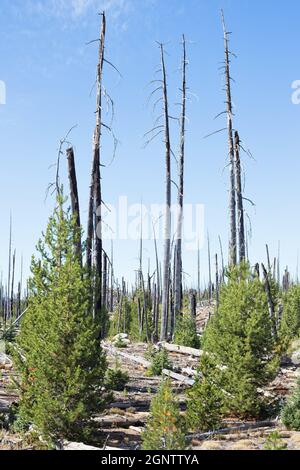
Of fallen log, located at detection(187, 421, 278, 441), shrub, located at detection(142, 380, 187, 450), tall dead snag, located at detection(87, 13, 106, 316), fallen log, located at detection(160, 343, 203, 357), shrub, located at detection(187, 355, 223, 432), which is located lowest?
fallen log, located at detection(187, 421, 278, 441)

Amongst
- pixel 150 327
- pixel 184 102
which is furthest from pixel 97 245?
pixel 150 327

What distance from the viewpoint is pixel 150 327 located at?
3394cm

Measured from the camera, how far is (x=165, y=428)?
8781 mm

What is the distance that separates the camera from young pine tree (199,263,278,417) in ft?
48.4

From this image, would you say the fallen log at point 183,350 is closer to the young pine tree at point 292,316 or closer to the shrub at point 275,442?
the young pine tree at point 292,316

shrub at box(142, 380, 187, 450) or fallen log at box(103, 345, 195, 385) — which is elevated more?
shrub at box(142, 380, 187, 450)

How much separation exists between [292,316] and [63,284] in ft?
79.4

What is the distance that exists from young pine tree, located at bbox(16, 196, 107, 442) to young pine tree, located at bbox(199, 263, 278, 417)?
4374 mm

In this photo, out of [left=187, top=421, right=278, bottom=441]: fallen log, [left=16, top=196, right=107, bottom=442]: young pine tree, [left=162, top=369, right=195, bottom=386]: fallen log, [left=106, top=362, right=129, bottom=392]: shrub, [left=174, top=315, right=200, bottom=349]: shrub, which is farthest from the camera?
[left=174, top=315, right=200, bottom=349]: shrub

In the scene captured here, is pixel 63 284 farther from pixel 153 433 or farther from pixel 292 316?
pixel 292 316

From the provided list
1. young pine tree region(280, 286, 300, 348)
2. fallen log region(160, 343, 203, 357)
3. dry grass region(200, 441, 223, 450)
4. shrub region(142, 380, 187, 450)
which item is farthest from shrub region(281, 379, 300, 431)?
young pine tree region(280, 286, 300, 348)

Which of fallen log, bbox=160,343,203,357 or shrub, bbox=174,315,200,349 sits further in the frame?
shrub, bbox=174,315,200,349

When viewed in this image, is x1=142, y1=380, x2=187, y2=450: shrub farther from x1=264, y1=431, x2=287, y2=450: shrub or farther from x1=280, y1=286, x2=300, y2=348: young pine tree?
x1=280, y1=286, x2=300, y2=348: young pine tree
